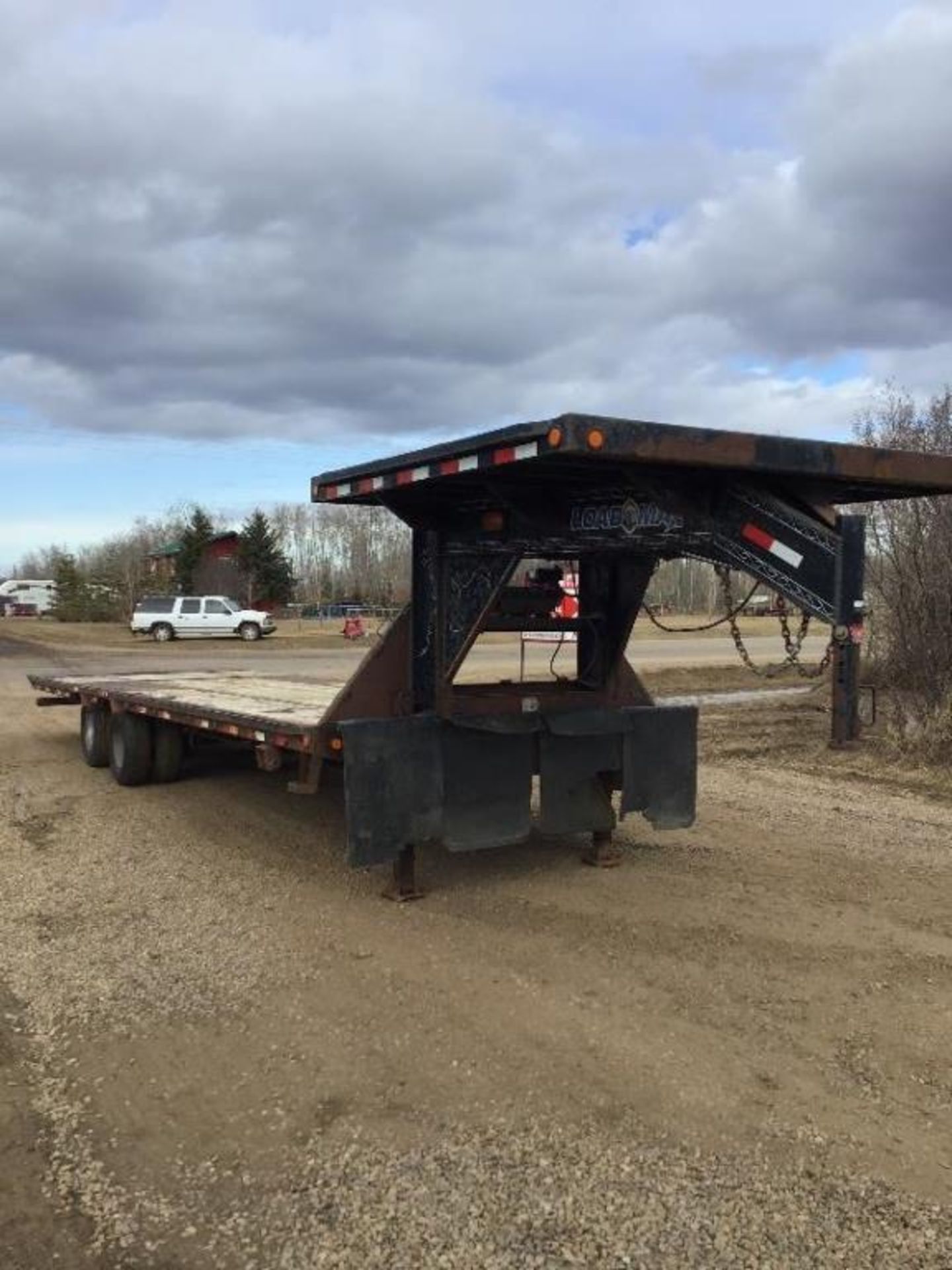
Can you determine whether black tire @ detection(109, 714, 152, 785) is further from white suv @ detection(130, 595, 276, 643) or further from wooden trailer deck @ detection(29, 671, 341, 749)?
white suv @ detection(130, 595, 276, 643)

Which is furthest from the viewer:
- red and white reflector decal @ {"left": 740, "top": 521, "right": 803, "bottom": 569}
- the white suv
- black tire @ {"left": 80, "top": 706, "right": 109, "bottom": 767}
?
the white suv

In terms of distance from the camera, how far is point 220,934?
18.6 ft

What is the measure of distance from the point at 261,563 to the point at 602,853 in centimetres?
6046

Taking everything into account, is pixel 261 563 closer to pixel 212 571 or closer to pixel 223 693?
pixel 212 571

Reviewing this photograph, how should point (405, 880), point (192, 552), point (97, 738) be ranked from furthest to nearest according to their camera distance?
point (192, 552) < point (97, 738) < point (405, 880)

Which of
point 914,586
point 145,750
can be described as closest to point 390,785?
point 145,750

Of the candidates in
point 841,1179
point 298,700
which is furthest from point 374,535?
point 841,1179

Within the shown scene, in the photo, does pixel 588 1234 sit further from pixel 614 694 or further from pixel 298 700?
pixel 298 700

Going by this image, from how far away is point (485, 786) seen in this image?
6309mm

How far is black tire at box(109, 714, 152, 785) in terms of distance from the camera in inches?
385

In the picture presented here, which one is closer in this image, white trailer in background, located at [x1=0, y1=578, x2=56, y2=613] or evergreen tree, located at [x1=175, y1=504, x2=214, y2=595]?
evergreen tree, located at [x1=175, y1=504, x2=214, y2=595]

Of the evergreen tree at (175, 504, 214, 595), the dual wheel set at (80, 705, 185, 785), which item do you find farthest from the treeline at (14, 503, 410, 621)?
the dual wheel set at (80, 705, 185, 785)

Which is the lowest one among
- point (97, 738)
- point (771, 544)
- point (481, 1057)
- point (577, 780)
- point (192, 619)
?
point (481, 1057)

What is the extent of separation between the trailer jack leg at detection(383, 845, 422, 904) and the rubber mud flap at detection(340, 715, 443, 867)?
148mm
